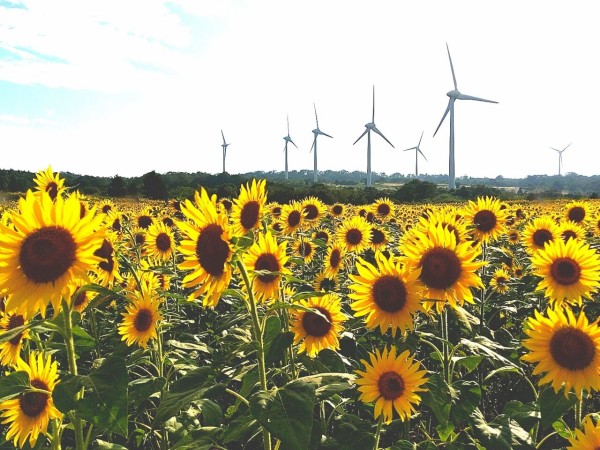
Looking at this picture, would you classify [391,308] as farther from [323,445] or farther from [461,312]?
[323,445]

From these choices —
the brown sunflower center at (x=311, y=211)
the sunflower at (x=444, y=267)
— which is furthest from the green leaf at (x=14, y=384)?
the brown sunflower center at (x=311, y=211)

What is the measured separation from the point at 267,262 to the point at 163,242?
432cm

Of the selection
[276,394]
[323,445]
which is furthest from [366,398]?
[276,394]

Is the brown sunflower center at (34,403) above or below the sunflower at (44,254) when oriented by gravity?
below

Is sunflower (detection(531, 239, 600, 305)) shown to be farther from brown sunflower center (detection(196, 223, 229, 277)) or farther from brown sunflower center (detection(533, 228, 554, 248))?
brown sunflower center (detection(196, 223, 229, 277))

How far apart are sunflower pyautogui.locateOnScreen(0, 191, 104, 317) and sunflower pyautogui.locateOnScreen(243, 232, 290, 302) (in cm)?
140

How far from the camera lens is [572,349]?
308 centimetres

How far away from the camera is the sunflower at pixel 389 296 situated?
Answer: 3338mm

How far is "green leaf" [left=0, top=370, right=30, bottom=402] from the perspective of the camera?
2480 millimetres

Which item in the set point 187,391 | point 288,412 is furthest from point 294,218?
point 288,412

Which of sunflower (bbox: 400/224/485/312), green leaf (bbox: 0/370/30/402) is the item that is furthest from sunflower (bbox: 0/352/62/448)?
sunflower (bbox: 400/224/485/312)

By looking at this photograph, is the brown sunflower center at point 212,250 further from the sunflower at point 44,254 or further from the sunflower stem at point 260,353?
the sunflower at point 44,254

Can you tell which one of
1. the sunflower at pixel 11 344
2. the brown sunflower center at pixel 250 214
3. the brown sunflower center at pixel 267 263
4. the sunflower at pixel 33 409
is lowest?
the sunflower at pixel 33 409

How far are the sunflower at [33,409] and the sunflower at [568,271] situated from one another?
12.1 feet
